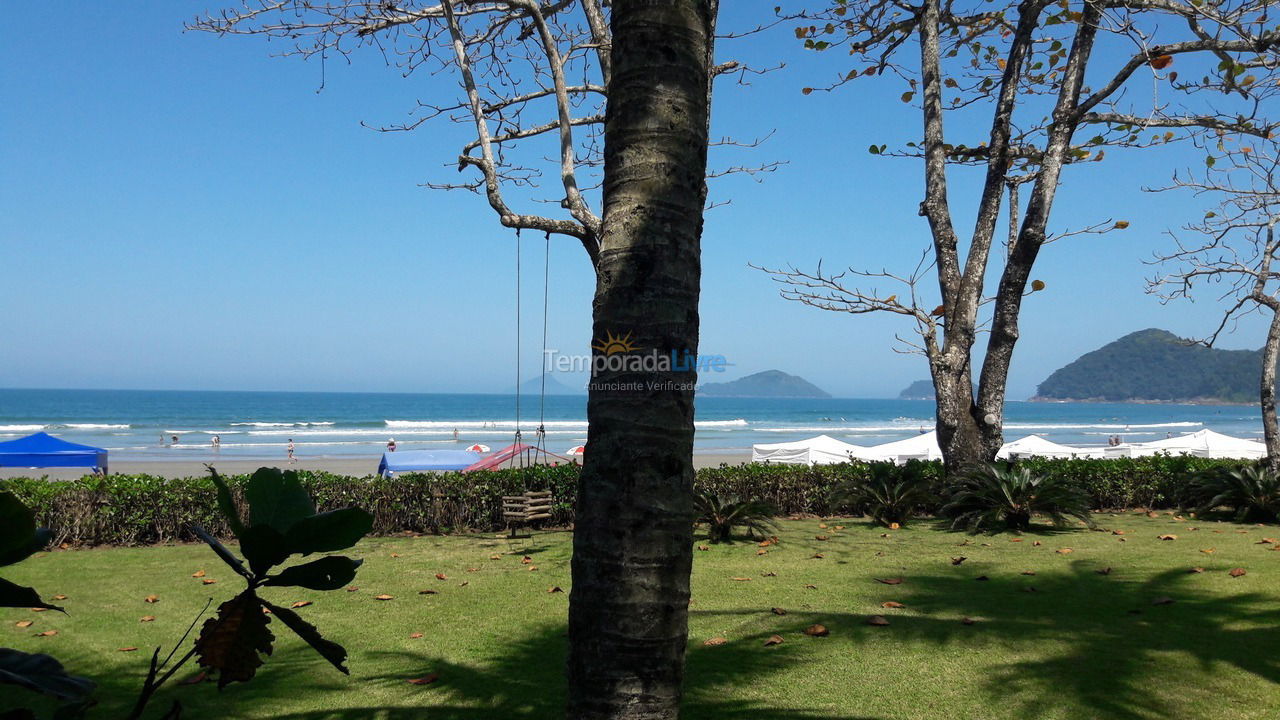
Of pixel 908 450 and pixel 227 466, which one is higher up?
pixel 908 450

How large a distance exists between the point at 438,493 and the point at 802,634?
6.71 meters

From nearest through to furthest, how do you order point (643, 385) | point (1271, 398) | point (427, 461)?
point (643, 385), point (1271, 398), point (427, 461)

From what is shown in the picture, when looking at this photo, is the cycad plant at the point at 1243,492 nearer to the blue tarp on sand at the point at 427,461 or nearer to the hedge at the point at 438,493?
the hedge at the point at 438,493

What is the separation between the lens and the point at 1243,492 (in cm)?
1077

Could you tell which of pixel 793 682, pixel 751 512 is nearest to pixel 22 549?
pixel 793 682

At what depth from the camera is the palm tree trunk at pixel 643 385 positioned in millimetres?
2318

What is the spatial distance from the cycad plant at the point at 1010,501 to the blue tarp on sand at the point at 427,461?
11690mm

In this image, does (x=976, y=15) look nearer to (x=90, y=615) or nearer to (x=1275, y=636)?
(x=1275, y=636)

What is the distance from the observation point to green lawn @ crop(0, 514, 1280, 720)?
4418 millimetres

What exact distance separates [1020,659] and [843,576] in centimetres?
270

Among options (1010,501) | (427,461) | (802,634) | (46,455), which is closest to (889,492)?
(1010,501)

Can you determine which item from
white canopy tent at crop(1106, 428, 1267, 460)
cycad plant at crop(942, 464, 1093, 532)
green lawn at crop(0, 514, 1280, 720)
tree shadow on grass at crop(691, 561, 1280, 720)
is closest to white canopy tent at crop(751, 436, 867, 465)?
white canopy tent at crop(1106, 428, 1267, 460)

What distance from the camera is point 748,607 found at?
6480 millimetres

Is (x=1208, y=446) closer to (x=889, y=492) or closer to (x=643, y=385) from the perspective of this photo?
(x=889, y=492)
